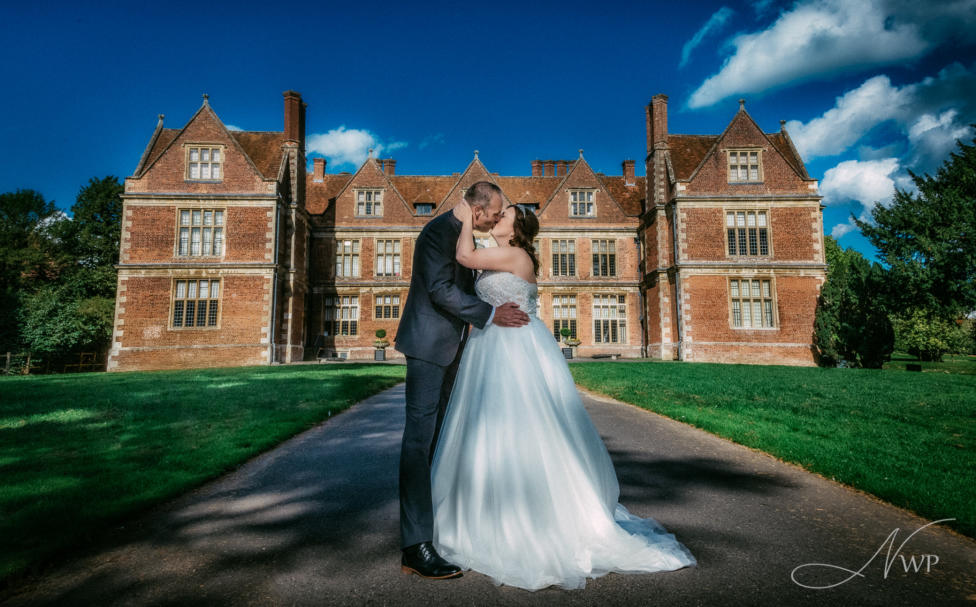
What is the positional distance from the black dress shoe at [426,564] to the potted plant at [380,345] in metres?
23.4

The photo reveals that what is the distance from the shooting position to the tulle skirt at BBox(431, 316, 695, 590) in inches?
102

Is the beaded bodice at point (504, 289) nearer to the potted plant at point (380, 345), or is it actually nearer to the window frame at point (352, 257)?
the potted plant at point (380, 345)

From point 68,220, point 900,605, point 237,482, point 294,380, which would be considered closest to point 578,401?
point 900,605

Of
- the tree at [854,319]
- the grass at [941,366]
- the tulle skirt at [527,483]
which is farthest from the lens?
the tree at [854,319]

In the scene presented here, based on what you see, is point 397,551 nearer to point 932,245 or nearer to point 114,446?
point 114,446

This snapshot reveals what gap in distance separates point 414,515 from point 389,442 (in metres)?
3.25

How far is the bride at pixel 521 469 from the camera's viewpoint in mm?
2598

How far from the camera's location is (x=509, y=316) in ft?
10.2

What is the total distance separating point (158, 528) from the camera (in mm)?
Answer: 3217

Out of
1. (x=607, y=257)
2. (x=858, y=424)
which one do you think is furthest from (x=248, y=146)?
(x=858, y=424)

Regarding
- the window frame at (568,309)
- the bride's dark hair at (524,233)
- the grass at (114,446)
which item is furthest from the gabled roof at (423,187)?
the bride's dark hair at (524,233)

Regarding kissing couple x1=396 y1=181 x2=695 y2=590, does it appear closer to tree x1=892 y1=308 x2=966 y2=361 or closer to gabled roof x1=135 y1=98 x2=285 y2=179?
gabled roof x1=135 y1=98 x2=285 y2=179

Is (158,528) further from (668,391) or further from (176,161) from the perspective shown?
(176,161)

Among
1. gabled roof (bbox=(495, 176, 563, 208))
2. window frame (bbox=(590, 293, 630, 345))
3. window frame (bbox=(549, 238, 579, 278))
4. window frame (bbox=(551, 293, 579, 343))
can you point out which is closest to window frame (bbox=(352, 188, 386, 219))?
gabled roof (bbox=(495, 176, 563, 208))
